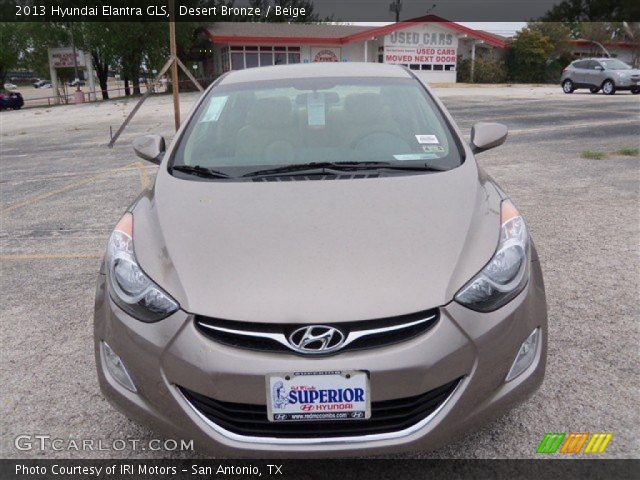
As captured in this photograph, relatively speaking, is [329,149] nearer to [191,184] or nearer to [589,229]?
[191,184]

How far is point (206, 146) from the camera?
313 cm

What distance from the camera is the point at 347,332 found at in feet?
6.28

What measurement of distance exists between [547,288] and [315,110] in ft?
6.50

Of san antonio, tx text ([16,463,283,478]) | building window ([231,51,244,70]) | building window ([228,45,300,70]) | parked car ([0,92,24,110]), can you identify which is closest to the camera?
san antonio, tx text ([16,463,283,478])

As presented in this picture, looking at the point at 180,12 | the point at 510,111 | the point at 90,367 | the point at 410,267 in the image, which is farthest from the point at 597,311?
the point at 180,12

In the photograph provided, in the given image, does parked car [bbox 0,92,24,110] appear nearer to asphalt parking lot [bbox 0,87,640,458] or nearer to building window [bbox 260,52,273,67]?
building window [bbox 260,52,273,67]

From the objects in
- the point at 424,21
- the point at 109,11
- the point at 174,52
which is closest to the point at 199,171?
the point at 174,52

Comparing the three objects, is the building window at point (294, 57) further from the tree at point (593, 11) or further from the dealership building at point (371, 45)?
the tree at point (593, 11)

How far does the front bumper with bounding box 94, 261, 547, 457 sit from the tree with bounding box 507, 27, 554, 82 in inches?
1711

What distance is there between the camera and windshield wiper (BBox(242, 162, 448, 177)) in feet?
9.24

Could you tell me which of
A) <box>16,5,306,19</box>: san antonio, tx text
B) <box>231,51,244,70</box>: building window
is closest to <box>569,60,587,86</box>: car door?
<box>16,5,306,19</box>: san antonio, tx text

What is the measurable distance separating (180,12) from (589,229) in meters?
40.3

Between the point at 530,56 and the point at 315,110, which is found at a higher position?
the point at 315,110

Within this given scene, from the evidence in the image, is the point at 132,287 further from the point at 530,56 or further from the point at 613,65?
the point at 530,56
